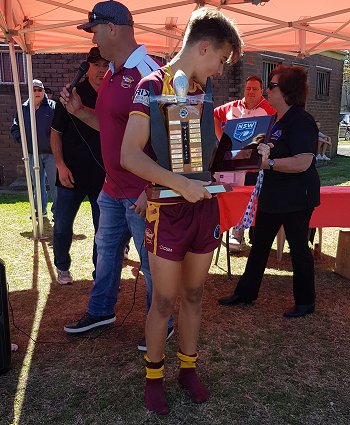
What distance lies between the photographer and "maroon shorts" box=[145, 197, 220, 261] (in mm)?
1992

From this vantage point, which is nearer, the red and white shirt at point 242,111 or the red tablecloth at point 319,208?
the red tablecloth at point 319,208

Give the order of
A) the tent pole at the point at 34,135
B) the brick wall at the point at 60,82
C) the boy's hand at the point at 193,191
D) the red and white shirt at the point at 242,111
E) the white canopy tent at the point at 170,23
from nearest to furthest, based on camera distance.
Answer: the boy's hand at the point at 193,191 < the white canopy tent at the point at 170,23 < the red and white shirt at the point at 242,111 < the tent pole at the point at 34,135 < the brick wall at the point at 60,82

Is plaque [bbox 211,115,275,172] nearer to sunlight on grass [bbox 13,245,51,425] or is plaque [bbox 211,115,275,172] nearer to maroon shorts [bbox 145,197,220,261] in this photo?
maroon shorts [bbox 145,197,220,261]

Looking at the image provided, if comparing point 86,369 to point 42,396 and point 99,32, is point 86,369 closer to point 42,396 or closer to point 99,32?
point 42,396

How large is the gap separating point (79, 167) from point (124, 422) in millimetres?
2121

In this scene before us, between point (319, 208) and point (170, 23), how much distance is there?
3.56m

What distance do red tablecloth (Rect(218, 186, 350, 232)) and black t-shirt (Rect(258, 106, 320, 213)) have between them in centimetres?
59

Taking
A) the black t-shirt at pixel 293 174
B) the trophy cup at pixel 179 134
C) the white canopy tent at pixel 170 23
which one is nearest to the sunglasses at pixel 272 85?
the black t-shirt at pixel 293 174

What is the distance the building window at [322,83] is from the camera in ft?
52.2

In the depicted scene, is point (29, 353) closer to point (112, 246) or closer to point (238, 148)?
point (112, 246)

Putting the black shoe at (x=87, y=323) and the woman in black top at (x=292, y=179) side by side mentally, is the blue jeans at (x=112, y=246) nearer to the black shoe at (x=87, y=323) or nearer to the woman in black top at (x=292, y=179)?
the black shoe at (x=87, y=323)

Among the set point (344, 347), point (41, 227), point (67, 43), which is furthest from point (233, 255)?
point (67, 43)

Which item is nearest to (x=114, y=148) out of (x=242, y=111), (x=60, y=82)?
(x=242, y=111)

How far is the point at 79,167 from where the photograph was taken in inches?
143
